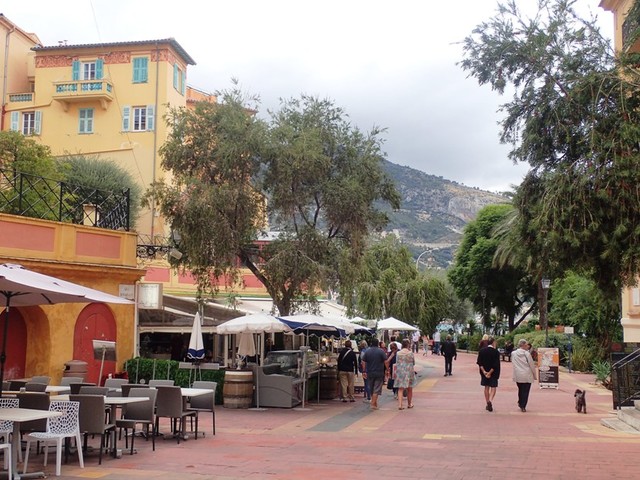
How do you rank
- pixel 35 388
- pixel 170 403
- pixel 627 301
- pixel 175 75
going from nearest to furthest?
pixel 35 388, pixel 170 403, pixel 627 301, pixel 175 75

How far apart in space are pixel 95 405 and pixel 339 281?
1259 centimetres

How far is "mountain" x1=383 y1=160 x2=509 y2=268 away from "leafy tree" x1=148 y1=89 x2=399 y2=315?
12923 centimetres

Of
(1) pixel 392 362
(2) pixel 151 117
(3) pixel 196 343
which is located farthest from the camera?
(2) pixel 151 117

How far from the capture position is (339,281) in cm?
2266

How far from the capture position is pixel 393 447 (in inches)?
491

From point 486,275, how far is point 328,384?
39350 mm

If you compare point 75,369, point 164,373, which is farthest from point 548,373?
point 75,369

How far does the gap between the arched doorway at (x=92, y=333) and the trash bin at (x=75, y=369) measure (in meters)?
0.71

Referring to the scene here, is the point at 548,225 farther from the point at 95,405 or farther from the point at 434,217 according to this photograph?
the point at 434,217

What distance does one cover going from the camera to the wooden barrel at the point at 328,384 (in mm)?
22337

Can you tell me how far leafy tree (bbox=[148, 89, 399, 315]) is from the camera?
2144 centimetres

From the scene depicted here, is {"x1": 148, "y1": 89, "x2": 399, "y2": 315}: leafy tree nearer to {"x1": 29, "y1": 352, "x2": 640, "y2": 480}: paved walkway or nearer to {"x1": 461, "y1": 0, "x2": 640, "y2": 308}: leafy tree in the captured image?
{"x1": 29, "y1": 352, "x2": 640, "y2": 480}: paved walkway

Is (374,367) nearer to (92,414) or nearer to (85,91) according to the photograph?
(92,414)

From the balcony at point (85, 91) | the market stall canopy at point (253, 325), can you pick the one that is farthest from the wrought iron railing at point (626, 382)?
the balcony at point (85, 91)
